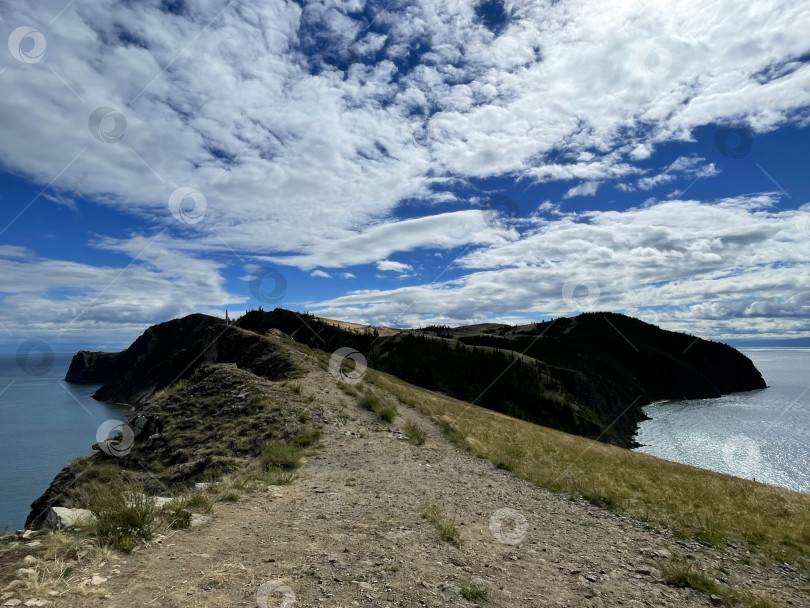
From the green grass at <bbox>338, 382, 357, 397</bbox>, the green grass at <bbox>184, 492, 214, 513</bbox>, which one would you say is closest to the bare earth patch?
the green grass at <bbox>184, 492, 214, 513</bbox>

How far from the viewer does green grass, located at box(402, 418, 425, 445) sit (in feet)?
67.6

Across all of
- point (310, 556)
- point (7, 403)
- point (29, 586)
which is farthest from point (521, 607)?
point (7, 403)

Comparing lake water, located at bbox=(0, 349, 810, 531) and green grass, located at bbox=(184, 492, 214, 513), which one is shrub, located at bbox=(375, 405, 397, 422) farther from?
lake water, located at bbox=(0, 349, 810, 531)

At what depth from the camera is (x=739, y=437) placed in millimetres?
110125

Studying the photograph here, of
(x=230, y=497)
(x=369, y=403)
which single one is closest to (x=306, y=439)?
(x=230, y=497)

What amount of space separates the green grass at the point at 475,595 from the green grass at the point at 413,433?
44.6ft

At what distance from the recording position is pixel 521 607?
6590 millimetres

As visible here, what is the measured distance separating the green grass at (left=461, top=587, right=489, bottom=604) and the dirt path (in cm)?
5

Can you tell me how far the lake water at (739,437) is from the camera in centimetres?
8119

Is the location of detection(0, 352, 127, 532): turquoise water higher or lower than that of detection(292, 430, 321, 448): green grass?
lower

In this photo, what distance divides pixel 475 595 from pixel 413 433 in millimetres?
14901

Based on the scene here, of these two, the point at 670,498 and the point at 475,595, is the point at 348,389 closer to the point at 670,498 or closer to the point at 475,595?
the point at 670,498

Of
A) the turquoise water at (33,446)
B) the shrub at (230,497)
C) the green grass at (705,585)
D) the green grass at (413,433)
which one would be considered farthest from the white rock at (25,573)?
the turquoise water at (33,446)

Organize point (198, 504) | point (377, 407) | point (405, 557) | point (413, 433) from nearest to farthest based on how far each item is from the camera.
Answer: point (405, 557)
point (198, 504)
point (413, 433)
point (377, 407)
